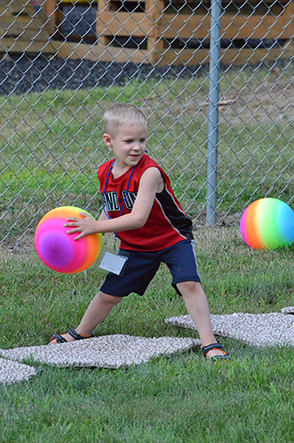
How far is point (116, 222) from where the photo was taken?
2.71m

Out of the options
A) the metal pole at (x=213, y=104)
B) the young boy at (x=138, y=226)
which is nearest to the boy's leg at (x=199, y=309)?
the young boy at (x=138, y=226)

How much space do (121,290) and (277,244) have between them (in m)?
1.78

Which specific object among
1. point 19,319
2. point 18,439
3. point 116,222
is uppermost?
point 116,222

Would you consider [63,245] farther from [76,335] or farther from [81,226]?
[76,335]

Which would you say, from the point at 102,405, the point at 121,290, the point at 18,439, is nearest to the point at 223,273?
the point at 121,290

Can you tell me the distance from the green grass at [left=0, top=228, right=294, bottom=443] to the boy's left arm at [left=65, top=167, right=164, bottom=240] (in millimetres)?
598

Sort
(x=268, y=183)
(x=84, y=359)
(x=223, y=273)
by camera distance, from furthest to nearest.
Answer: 1. (x=268, y=183)
2. (x=223, y=273)
3. (x=84, y=359)

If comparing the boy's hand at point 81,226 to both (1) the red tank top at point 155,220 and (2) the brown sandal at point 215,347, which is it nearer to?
(1) the red tank top at point 155,220

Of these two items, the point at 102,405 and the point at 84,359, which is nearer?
the point at 102,405

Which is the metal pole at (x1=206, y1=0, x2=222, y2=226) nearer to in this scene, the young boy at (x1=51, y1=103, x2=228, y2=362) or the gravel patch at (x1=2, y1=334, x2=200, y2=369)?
the young boy at (x1=51, y1=103, x2=228, y2=362)

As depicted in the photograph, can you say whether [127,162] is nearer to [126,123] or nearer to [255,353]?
[126,123]

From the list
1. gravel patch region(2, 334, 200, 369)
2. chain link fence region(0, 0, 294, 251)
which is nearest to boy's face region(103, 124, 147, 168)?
gravel patch region(2, 334, 200, 369)

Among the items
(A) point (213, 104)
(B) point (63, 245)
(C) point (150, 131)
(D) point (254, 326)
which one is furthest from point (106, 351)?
(C) point (150, 131)

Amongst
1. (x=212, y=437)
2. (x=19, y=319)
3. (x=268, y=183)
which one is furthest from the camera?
(x=268, y=183)
